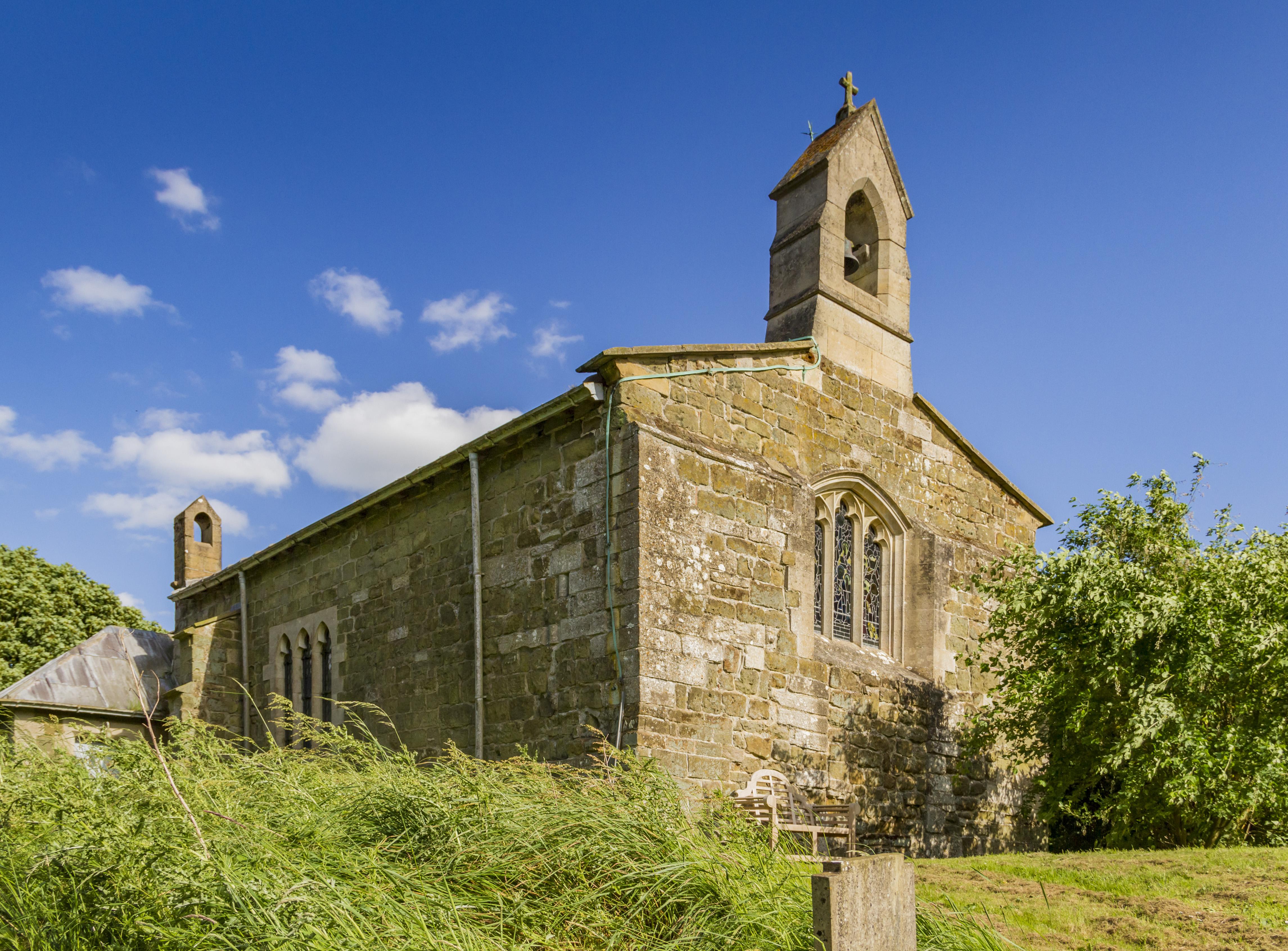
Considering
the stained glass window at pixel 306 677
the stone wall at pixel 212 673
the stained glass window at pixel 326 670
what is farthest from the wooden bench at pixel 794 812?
the stone wall at pixel 212 673

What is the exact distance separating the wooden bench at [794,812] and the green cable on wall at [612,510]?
1245 millimetres

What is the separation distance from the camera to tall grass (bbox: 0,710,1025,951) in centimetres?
434

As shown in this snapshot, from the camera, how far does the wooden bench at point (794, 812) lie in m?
8.37

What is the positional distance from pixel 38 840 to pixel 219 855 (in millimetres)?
1610

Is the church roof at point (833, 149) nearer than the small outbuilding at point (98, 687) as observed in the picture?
Yes

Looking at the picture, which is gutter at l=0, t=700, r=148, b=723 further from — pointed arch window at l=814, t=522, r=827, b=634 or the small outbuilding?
pointed arch window at l=814, t=522, r=827, b=634

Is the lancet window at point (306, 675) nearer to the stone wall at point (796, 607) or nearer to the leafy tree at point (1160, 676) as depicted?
the stone wall at point (796, 607)

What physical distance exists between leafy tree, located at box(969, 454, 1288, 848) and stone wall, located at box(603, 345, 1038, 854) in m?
1.37

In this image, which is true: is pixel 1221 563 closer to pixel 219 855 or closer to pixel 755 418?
pixel 755 418

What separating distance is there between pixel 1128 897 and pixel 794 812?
3.13m

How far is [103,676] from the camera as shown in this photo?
18062 millimetres

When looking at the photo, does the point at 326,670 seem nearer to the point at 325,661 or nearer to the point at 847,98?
the point at 325,661

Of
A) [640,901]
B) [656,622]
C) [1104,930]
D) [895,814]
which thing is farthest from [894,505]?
[640,901]

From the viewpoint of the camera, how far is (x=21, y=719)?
647 inches
